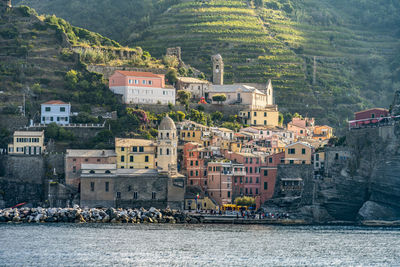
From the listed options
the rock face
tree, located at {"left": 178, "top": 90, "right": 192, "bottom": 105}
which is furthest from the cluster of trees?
the rock face

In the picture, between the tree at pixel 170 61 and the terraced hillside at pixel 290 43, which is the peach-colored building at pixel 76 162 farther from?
the terraced hillside at pixel 290 43

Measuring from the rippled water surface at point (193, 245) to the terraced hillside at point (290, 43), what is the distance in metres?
47.3

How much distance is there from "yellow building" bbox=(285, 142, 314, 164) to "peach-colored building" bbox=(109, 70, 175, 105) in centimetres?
1866

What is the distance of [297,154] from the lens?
115 meters

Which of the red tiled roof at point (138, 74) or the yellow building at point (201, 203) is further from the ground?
the red tiled roof at point (138, 74)

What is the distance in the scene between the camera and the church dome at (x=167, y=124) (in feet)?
375

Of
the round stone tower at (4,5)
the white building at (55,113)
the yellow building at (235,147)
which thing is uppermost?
the round stone tower at (4,5)

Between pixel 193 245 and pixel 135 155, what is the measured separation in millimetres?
26950

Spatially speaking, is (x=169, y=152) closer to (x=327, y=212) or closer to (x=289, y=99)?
(x=327, y=212)

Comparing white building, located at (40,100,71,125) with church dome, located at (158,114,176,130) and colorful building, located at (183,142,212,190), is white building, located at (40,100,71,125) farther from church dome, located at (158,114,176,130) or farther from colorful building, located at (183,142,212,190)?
colorful building, located at (183,142,212,190)

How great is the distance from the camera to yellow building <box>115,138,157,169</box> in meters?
114

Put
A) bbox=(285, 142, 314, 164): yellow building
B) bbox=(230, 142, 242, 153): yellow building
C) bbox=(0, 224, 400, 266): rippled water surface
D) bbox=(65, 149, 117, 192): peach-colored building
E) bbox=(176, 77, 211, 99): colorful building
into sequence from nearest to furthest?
1. bbox=(0, 224, 400, 266): rippled water surface
2. bbox=(65, 149, 117, 192): peach-colored building
3. bbox=(285, 142, 314, 164): yellow building
4. bbox=(230, 142, 242, 153): yellow building
5. bbox=(176, 77, 211, 99): colorful building

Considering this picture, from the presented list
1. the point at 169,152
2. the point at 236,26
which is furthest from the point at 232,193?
the point at 236,26

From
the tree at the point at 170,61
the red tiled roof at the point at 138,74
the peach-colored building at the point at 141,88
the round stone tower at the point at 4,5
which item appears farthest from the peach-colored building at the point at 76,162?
the round stone tower at the point at 4,5
